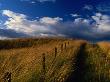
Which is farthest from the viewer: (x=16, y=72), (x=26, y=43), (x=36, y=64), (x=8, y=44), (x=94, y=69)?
(x=26, y=43)

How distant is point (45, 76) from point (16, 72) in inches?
81.7

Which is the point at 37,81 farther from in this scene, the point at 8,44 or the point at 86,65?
the point at 8,44

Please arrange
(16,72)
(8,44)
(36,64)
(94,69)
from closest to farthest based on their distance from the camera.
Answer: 1. (16,72)
2. (36,64)
3. (94,69)
4. (8,44)

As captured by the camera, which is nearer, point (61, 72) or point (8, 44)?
point (61, 72)

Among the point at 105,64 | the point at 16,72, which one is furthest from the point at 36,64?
the point at 105,64

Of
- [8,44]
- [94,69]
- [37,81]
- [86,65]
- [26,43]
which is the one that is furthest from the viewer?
[26,43]

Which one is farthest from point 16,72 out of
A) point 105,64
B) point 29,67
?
point 105,64

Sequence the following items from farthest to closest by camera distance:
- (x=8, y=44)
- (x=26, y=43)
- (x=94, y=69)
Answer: (x=26, y=43), (x=8, y=44), (x=94, y=69)

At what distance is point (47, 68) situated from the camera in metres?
20.2

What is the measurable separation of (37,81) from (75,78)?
3.22 meters

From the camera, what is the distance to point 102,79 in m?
19.5

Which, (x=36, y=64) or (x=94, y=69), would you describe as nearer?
(x=36, y=64)

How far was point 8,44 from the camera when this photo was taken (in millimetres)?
57594

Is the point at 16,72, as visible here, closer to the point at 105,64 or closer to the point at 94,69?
the point at 94,69
